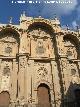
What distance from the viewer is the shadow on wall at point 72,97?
2511 cm

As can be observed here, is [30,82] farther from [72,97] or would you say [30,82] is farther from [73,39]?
[73,39]

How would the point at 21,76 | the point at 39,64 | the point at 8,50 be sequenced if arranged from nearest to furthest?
the point at 21,76
the point at 39,64
the point at 8,50

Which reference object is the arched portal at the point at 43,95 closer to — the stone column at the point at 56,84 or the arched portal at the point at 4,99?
the stone column at the point at 56,84

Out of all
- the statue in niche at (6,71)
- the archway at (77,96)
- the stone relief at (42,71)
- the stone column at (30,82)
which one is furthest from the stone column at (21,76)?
the archway at (77,96)

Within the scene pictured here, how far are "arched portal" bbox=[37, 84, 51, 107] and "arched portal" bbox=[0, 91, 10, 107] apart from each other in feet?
11.9

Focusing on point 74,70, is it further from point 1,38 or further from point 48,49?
point 1,38

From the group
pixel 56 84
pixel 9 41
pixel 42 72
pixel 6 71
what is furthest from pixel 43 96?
pixel 9 41

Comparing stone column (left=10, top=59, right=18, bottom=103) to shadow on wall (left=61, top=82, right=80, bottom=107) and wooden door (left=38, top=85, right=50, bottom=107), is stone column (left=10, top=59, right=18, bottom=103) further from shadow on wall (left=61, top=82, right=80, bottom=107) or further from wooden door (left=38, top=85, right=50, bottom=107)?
shadow on wall (left=61, top=82, right=80, bottom=107)

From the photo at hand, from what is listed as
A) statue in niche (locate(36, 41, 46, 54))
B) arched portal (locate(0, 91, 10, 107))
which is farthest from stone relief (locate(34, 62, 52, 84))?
arched portal (locate(0, 91, 10, 107))

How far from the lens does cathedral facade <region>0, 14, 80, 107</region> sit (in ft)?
83.3

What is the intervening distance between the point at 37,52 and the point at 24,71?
4002mm

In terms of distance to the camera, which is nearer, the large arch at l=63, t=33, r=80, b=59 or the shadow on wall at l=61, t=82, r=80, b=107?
the shadow on wall at l=61, t=82, r=80, b=107

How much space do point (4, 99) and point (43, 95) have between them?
15.0 ft

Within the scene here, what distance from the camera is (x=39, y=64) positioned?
92.3 feet
